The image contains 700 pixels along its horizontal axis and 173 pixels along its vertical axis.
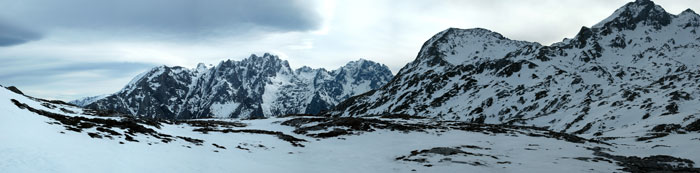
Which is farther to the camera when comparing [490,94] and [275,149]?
[490,94]

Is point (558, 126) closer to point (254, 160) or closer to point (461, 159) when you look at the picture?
point (461, 159)

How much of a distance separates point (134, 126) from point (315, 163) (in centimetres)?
1962

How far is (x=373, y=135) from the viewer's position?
191ft

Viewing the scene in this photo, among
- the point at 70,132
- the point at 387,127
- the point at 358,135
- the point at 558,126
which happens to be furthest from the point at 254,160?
the point at 558,126

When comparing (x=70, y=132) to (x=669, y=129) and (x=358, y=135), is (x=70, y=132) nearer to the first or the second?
(x=358, y=135)

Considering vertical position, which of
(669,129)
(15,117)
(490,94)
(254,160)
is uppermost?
(490,94)

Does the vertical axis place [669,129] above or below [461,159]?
above

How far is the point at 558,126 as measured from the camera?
11275 centimetres

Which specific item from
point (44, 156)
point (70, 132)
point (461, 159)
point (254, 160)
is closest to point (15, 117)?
point (70, 132)

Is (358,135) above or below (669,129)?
below

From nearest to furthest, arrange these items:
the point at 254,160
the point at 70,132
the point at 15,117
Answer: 1. the point at 15,117
2. the point at 70,132
3. the point at 254,160

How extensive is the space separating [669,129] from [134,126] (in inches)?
3447

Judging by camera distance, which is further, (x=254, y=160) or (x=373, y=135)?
(x=373, y=135)

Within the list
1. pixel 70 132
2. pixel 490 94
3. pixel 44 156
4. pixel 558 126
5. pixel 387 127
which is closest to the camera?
pixel 44 156
